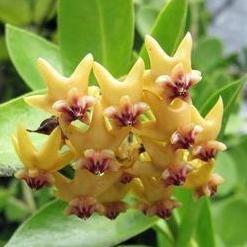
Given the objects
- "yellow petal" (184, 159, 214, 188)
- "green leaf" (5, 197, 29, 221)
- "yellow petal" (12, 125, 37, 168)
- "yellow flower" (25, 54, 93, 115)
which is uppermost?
"yellow flower" (25, 54, 93, 115)

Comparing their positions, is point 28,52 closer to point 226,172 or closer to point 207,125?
point 207,125

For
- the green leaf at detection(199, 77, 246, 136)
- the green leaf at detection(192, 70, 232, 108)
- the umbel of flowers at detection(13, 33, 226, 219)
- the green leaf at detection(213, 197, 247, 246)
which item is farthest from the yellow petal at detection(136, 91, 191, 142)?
Result: the green leaf at detection(213, 197, 247, 246)

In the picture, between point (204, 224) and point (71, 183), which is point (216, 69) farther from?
point (71, 183)

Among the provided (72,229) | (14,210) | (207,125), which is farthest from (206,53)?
(207,125)

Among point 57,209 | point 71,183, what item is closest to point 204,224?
point 57,209

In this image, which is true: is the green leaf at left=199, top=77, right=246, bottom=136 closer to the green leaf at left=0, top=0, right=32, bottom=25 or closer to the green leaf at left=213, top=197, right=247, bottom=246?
the green leaf at left=213, top=197, right=247, bottom=246

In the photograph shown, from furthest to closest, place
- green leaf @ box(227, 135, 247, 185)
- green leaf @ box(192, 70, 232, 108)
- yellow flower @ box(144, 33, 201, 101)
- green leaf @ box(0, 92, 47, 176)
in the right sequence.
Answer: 1. green leaf @ box(227, 135, 247, 185)
2. green leaf @ box(192, 70, 232, 108)
3. green leaf @ box(0, 92, 47, 176)
4. yellow flower @ box(144, 33, 201, 101)
